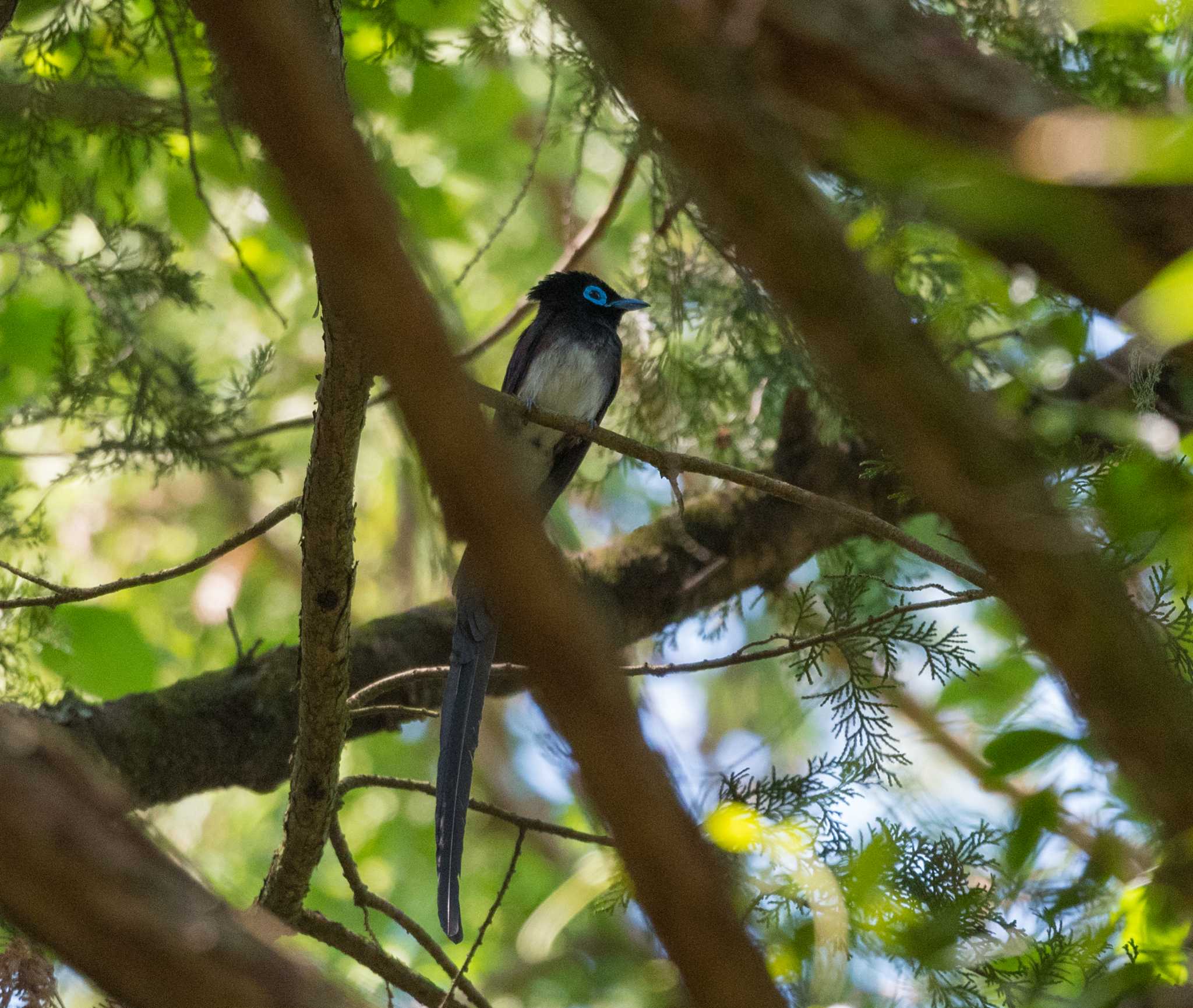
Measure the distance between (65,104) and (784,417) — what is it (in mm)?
2414

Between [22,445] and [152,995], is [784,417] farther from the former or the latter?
[22,445]

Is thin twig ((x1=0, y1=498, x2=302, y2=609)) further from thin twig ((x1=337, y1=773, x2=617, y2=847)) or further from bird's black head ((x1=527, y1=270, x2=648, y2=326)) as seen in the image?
bird's black head ((x1=527, y1=270, x2=648, y2=326))

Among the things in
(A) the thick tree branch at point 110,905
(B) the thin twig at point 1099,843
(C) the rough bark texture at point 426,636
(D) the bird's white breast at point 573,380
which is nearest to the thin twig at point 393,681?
(C) the rough bark texture at point 426,636

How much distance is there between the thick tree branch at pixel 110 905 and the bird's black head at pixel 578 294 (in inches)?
150

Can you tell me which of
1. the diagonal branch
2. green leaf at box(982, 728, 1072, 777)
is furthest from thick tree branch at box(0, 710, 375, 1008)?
green leaf at box(982, 728, 1072, 777)

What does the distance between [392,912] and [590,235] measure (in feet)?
7.84

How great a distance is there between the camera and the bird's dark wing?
4613mm

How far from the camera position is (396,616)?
3.84m

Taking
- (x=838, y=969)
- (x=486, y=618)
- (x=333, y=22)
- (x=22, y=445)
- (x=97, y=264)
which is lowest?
(x=838, y=969)

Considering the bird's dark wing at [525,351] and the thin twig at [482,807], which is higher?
the bird's dark wing at [525,351]

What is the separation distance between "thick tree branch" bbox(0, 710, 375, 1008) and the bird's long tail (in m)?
1.54

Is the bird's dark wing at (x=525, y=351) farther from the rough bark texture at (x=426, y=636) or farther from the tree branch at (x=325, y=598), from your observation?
the tree branch at (x=325, y=598)

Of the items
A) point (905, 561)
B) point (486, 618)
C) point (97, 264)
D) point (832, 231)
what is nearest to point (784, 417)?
point (905, 561)

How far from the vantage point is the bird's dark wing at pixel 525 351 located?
15.1 ft
